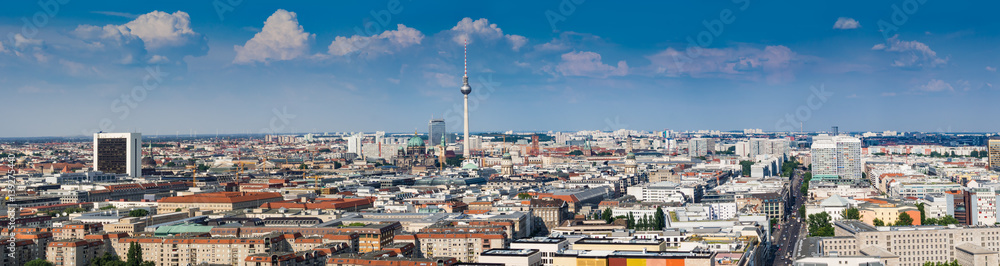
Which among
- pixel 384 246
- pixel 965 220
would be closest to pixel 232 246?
pixel 384 246

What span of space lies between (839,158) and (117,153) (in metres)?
61.7

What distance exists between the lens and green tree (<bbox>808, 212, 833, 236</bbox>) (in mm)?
48306

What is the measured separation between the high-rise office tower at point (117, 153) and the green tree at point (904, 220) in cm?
6134

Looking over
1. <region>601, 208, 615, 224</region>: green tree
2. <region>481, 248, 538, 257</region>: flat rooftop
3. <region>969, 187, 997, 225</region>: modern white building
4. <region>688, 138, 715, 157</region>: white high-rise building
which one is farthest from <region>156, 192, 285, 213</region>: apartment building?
<region>688, 138, 715, 157</region>: white high-rise building

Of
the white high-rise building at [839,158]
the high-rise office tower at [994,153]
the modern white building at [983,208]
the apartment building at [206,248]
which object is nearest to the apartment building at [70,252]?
the apartment building at [206,248]

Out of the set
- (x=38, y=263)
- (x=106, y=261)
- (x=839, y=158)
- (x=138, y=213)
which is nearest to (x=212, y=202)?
(x=138, y=213)

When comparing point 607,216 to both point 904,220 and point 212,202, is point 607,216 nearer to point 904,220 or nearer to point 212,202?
point 904,220

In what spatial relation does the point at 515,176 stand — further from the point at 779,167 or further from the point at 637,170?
the point at 779,167

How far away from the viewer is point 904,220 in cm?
5128

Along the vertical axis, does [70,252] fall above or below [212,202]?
below

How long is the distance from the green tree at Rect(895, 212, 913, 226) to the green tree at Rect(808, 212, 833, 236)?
3241 mm

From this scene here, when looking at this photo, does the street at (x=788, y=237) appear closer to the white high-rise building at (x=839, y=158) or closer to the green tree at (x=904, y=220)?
the green tree at (x=904, y=220)

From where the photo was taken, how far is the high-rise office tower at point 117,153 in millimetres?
88375

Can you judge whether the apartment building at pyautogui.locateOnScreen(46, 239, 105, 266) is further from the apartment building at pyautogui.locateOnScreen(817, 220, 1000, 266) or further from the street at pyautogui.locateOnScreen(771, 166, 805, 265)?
the apartment building at pyautogui.locateOnScreen(817, 220, 1000, 266)
